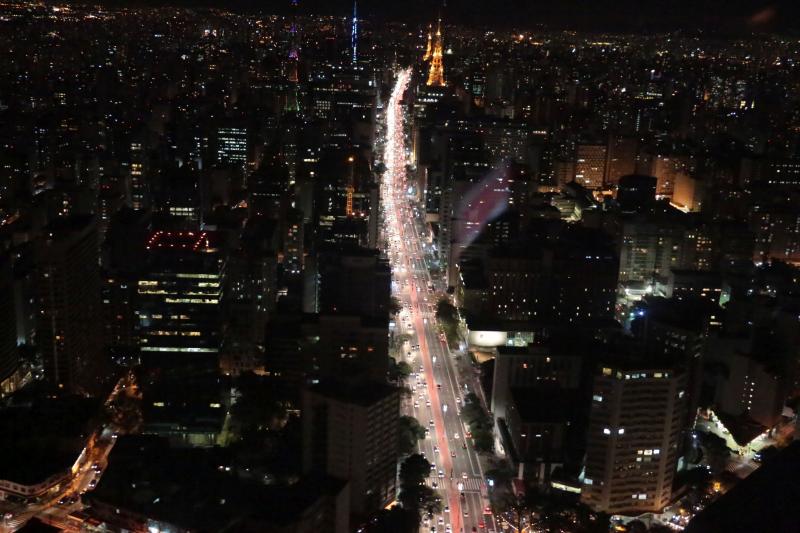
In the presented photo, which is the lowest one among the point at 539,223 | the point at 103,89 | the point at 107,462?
the point at 107,462

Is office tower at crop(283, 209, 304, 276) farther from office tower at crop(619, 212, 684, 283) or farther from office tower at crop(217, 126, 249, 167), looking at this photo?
office tower at crop(217, 126, 249, 167)

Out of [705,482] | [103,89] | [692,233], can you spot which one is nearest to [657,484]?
[705,482]

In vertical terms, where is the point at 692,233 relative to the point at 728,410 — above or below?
above

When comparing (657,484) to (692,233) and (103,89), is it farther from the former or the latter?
(103,89)

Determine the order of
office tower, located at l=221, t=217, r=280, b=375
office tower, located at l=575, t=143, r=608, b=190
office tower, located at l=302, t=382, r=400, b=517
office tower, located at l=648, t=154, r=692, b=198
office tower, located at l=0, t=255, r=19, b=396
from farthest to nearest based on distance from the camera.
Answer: office tower, located at l=575, t=143, r=608, b=190
office tower, located at l=648, t=154, r=692, b=198
office tower, located at l=221, t=217, r=280, b=375
office tower, located at l=0, t=255, r=19, b=396
office tower, located at l=302, t=382, r=400, b=517

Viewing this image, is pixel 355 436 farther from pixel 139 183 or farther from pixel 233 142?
pixel 233 142

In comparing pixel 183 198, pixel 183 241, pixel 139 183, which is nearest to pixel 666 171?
pixel 183 198

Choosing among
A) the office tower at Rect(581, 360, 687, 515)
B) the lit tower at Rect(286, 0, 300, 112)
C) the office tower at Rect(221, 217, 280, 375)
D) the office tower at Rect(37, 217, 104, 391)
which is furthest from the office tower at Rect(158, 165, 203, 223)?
the lit tower at Rect(286, 0, 300, 112)

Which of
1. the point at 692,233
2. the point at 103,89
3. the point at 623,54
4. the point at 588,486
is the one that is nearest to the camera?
the point at 588,486
